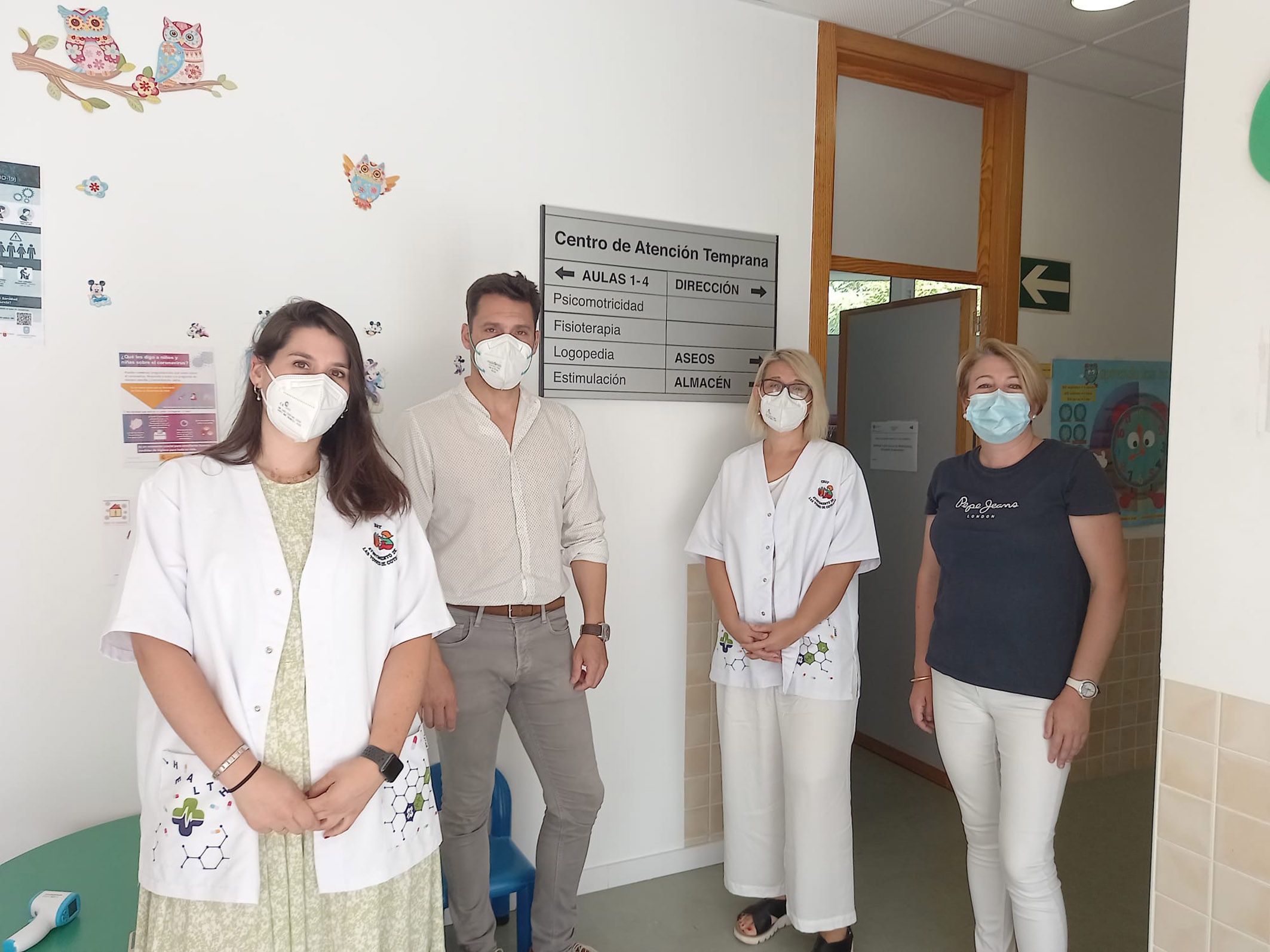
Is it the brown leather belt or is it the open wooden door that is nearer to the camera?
the brown leather belt

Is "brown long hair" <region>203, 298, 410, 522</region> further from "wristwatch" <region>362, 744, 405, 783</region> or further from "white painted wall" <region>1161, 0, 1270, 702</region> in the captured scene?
"white painted wall" <region>1161, 0, 1270, 702</region>

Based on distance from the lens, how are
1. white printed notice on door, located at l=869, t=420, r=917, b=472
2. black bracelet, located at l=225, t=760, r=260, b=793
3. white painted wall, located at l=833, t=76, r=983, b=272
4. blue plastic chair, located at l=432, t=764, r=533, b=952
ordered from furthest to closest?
white printed notice on door, located at l=869, t=420, r=917, b=472
white painted wall, located at l=833, t=76, r=983, b=272
blue plastic chair, located at l=432, t=764, r=533, b=952
black bracelet, located at l=225, t=760, r=260, b=793

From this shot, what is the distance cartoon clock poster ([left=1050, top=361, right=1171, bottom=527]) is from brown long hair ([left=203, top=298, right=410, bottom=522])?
2.99 metres

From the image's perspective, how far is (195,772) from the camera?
141 centimetres

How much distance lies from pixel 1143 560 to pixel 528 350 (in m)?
3.09

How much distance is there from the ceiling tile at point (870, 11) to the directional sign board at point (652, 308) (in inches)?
30.5

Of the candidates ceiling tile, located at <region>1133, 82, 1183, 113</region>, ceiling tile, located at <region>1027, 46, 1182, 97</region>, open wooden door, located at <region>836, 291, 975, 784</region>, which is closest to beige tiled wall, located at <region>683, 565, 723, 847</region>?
open wooden door, located at <region>836, 291, 975, 784</region>

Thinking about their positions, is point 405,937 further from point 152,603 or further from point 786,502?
point 786,502

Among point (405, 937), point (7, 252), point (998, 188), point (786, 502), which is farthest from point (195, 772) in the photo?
point (998, 188)

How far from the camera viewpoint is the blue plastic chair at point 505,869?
2314 mm

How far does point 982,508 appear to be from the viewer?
84.2 inches

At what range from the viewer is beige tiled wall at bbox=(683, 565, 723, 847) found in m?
3.02

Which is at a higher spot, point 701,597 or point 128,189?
point 128,189

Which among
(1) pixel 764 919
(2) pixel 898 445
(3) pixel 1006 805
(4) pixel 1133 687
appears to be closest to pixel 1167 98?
(2) pixel 898 445
